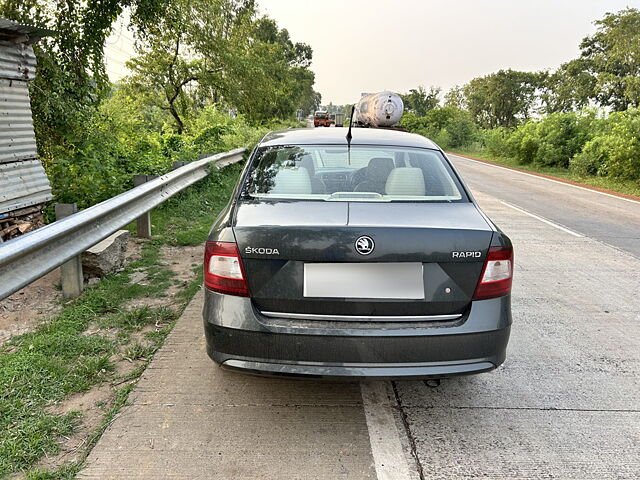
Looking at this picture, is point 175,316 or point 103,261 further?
point 103,261

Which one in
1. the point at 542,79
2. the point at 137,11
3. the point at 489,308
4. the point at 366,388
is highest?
the point at 542,79

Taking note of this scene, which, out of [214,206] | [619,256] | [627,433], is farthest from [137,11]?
[627,433]

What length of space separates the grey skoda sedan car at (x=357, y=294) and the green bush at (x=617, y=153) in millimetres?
16282

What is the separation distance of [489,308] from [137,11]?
29.5 feet

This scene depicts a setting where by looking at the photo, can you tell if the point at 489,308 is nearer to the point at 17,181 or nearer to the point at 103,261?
the point at 103,261

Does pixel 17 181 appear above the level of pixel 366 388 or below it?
above

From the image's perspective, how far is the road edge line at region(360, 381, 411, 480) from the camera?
236 centimetres

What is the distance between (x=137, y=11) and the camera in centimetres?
904

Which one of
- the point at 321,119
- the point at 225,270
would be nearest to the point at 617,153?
the point at 225,270

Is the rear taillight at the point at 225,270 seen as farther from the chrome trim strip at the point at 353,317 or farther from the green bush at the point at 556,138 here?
the green bush at the point at 556,138

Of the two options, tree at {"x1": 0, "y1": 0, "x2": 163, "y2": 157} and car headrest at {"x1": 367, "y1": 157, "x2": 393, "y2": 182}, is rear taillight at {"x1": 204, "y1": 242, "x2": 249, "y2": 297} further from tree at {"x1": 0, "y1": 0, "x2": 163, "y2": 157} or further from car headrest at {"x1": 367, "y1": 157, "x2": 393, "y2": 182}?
tree at {"x1": 0, "y1": 0, "x2": 163, "y2": 157}

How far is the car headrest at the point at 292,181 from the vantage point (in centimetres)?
308

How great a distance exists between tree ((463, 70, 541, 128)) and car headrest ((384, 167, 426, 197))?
5168 cm

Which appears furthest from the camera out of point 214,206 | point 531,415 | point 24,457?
point 214,206
